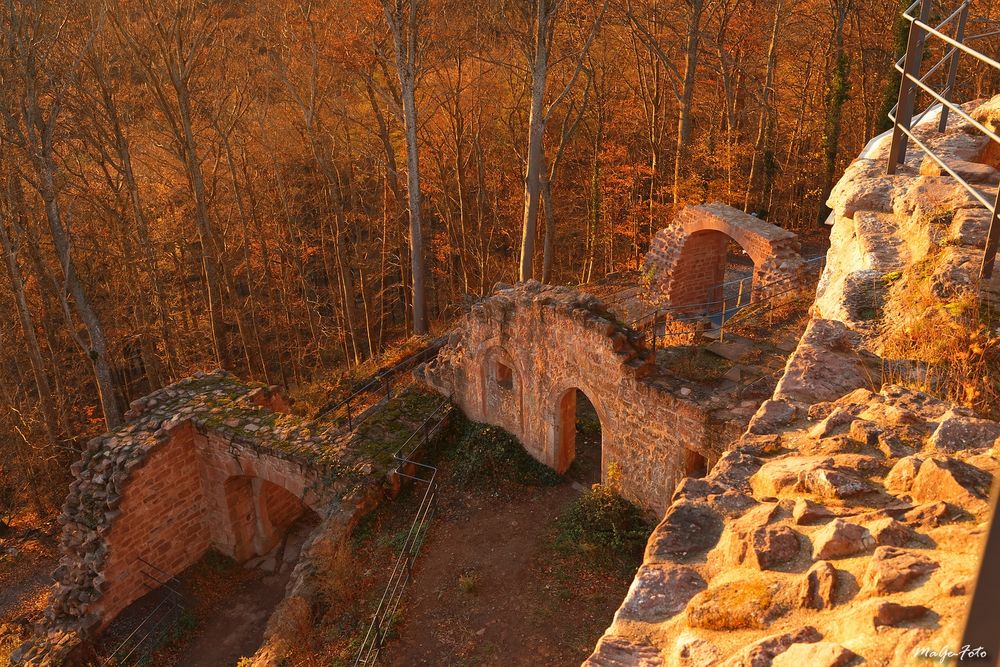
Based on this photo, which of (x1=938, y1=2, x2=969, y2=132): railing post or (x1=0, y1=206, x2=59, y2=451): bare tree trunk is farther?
(x1=0, y1=206, x2=59, y2=451): bare tree trunk

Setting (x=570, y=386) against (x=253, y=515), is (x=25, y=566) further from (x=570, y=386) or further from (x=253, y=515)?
(x=570, y=386)

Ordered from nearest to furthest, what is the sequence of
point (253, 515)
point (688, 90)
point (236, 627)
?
1. point (236, 627)
2. point (253, 515)
3. point (688, 90)

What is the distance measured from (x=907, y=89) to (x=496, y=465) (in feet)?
28.0

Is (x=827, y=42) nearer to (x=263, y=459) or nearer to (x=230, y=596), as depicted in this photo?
(x=263, y=459)

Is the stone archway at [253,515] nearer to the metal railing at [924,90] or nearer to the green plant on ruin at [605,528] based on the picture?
the green plant on ruin at [605,528]

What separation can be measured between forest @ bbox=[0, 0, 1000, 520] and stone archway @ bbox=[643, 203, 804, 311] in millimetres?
3433

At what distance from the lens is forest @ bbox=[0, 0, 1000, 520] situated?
674 inches

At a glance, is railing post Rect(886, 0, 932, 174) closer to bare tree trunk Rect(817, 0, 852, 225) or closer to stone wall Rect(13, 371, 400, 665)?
stone wall Rect(13, 371, 400, 665)

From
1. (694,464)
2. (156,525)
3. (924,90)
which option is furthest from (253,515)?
(924,90)

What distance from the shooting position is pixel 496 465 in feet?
39.4

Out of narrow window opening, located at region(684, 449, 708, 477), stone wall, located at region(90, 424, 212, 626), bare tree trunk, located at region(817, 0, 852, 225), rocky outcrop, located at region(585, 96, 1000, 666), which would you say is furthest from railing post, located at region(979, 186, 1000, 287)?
bare tree trunk, located at region(817, 0, 852, 225)

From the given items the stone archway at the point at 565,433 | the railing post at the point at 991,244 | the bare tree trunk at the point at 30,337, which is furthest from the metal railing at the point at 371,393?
the railing post at the point at 991,244

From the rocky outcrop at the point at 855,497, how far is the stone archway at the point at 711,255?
362 inches

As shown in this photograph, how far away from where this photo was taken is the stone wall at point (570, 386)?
9.97m
